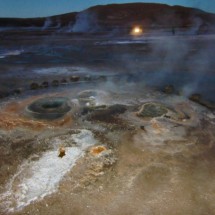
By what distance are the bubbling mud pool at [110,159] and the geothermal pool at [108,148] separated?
0.02 meters

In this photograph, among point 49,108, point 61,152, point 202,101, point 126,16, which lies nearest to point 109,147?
point 61,152

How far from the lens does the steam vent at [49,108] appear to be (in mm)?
7066

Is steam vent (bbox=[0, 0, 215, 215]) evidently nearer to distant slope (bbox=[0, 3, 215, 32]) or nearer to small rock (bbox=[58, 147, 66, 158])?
small rock (bbox=[58, 147, 66, 158])

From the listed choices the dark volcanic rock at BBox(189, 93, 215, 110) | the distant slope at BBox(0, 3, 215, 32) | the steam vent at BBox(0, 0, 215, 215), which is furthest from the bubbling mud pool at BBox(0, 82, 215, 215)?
the distant slope at BBox(0, 3, 215, 32)

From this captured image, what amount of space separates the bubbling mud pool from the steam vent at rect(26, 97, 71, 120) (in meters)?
0.12

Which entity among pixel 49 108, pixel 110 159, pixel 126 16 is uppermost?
pixel 126 16

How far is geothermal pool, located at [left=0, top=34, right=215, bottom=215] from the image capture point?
414cm

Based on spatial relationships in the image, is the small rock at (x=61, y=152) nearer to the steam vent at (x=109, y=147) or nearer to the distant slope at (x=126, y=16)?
the steam vent at (x=109, y=147)

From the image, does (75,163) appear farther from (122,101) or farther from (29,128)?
(122,101)

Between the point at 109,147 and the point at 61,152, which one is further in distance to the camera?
the point at 109,147

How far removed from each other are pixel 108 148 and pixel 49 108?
273cm

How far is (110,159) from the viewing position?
513 cm

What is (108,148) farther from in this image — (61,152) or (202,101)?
(202,101)

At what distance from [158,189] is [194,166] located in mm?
1017
